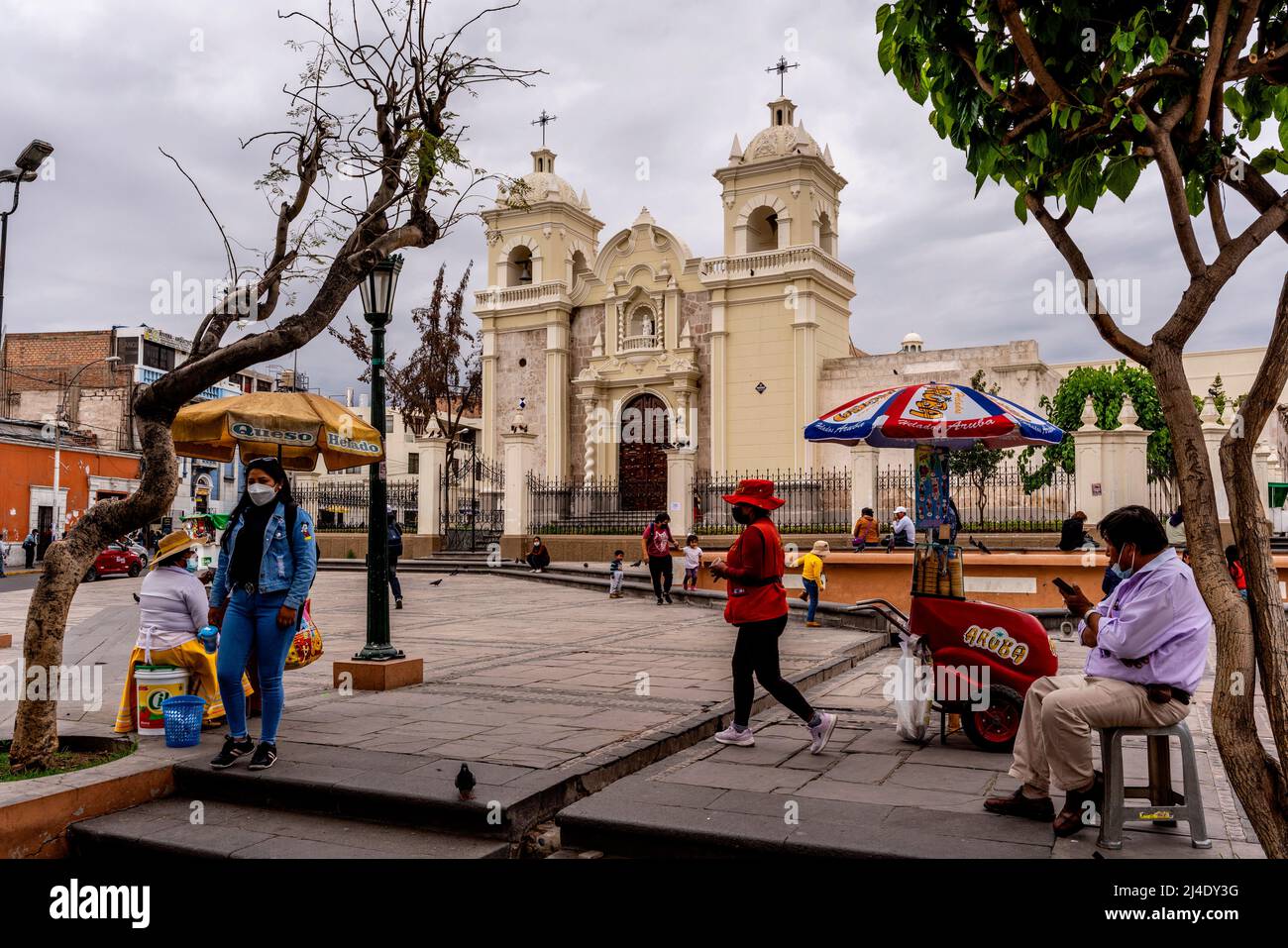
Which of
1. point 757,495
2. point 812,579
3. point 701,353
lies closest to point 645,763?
point 757,495

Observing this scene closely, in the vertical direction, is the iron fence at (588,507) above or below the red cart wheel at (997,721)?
above

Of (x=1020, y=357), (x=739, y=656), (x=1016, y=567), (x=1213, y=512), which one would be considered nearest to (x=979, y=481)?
(x=1020, y=357)

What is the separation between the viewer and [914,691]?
615 cm

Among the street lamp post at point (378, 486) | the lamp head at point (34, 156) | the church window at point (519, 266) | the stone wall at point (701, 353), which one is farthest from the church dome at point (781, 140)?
the street lamp post at point (378, 486)

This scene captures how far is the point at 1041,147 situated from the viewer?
4492 millimetres

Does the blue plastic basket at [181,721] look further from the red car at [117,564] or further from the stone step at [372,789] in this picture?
the red car at [117,564]

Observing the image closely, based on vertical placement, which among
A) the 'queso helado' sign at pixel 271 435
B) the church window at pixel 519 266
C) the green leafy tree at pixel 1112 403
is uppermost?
the church window at pixel 519 266

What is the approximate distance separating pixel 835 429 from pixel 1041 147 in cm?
300

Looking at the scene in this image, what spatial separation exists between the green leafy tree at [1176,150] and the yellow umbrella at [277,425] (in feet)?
14.8

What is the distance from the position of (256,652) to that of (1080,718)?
4201 mm

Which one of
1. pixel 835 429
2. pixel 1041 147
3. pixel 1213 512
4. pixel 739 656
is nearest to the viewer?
pixel 1213 512

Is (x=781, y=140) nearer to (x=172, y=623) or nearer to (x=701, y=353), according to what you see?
(x=701, y=353)

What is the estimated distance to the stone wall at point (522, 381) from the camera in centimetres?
3181
